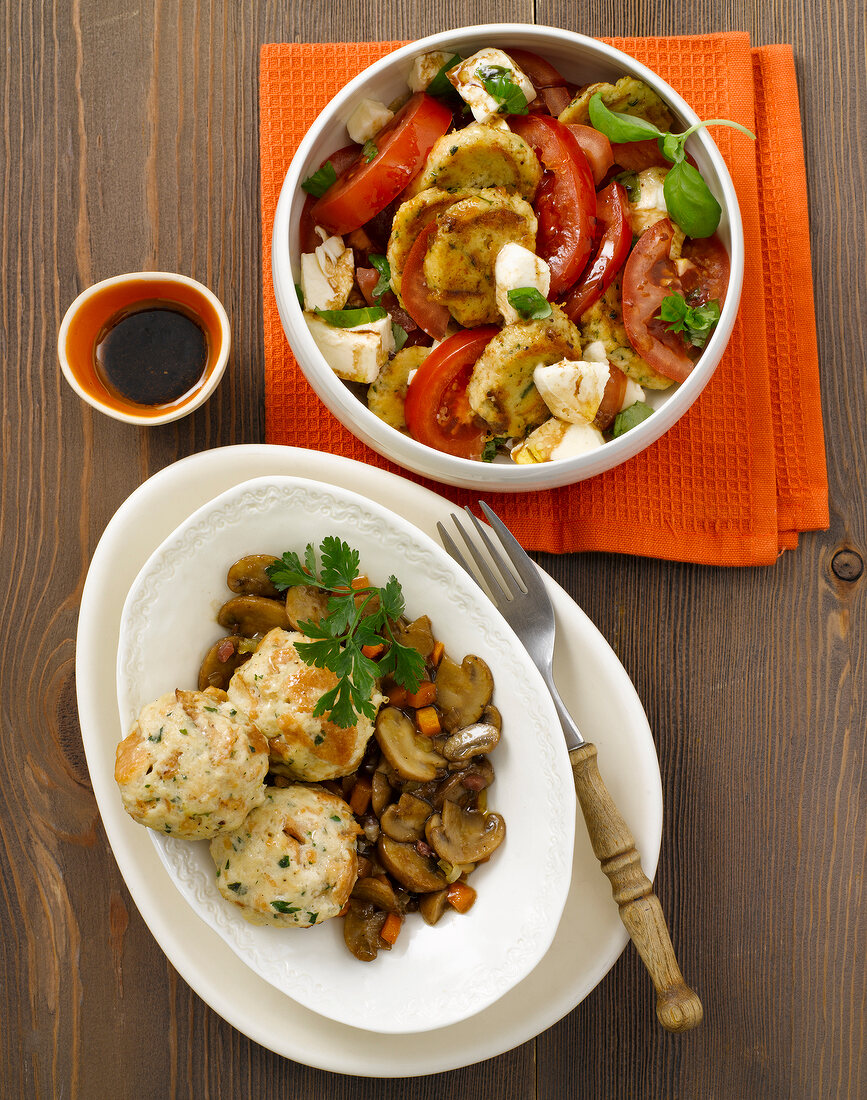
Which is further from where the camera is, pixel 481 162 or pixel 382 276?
pixel 382 276

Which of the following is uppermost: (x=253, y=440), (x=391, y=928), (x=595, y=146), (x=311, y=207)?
(x=595, y=146)

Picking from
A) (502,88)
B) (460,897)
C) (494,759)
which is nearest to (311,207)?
(502,88)

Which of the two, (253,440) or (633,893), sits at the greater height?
(253,440)

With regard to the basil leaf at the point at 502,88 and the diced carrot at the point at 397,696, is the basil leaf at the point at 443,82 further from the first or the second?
the diced carrot at the point at 397,696

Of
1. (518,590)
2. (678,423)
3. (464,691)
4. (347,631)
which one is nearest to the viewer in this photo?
(347,631)

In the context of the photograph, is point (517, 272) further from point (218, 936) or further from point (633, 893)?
point (218, 936)

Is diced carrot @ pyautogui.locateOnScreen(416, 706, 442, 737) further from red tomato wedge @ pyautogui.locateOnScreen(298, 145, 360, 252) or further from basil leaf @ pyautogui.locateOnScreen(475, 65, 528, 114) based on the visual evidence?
basil leaf @ pyautogui.locateOnScreen(475, 65, 528, 114)

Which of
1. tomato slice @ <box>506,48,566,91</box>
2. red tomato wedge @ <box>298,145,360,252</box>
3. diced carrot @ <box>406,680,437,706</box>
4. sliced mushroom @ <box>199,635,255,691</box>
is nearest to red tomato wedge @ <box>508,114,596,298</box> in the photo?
tomato slice @ <box>506,48,566,91</box>

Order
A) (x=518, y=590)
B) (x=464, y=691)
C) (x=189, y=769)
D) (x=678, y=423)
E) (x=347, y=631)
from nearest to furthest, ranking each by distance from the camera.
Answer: (x=189, y=769) → (x=347, y=631) → (x=464, y=691) → (x=518, y=590) → (x=678, y=423)
